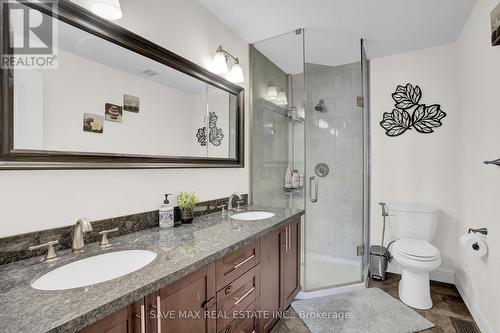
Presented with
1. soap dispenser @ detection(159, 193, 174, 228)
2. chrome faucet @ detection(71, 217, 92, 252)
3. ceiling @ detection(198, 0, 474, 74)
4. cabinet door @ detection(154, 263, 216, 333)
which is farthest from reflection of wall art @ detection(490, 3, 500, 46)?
chrome faucet @ detection(71, 217, 92, 252)

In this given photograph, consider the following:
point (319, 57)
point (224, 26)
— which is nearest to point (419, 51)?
point (319, 57)

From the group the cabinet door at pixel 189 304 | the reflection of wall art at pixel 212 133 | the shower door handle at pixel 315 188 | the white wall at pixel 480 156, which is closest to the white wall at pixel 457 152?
the white wall at pixel 480 156

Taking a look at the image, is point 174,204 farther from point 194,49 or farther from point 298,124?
point 298,124

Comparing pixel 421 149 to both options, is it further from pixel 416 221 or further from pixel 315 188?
pixel 315 188

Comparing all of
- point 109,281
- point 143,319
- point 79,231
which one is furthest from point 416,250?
point 79,231

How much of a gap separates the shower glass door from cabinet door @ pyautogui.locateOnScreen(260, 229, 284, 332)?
35.3 inches

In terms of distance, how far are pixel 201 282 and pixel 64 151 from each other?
820mm

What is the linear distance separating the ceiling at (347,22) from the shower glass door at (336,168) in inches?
10.5

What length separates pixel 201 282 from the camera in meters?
1.05

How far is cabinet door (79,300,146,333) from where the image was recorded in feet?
2.25

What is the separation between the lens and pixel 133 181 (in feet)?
4.55

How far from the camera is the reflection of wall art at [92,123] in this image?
1.15 metres

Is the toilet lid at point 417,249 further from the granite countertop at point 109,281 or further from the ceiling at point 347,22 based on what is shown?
the ceiling at point 347,22

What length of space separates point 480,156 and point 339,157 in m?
1.16
